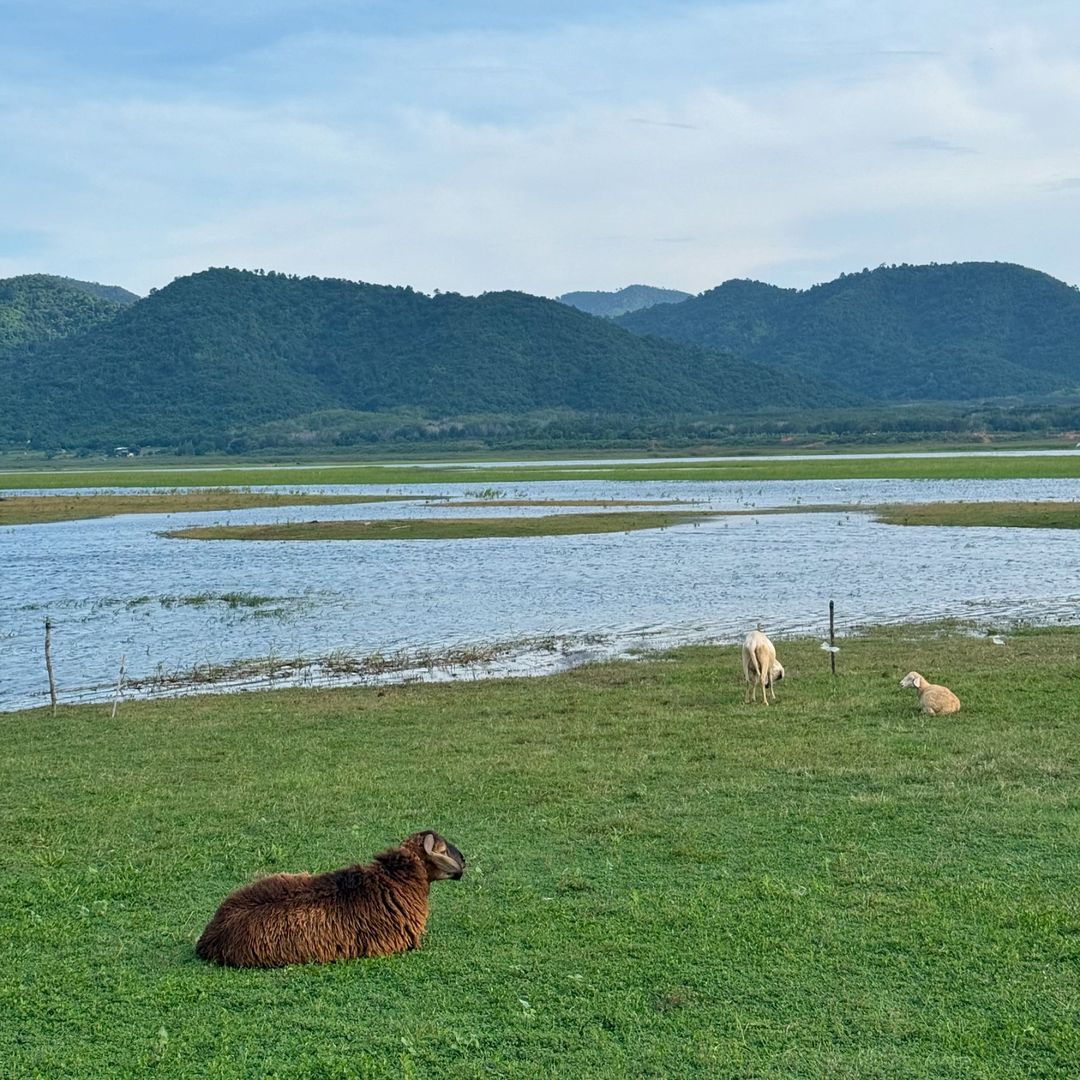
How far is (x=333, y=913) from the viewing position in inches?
346

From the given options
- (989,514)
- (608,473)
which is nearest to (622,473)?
(608,473)

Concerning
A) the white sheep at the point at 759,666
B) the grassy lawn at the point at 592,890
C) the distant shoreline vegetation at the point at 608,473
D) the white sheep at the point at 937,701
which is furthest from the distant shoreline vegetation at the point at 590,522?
the grassy lawn at the point at 592,890

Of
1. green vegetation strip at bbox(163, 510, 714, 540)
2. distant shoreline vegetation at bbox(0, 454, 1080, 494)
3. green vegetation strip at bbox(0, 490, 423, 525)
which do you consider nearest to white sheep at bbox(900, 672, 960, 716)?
green vegetation strip at bbox(163, 510, 714, 540)

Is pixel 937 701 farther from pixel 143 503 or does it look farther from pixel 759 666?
pixel 143 503

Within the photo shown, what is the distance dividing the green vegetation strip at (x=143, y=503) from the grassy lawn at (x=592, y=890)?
5896cm

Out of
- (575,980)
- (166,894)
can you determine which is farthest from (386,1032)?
(166,894)

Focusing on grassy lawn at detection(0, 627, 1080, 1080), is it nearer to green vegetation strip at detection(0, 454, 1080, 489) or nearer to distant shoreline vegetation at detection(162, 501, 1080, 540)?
distant shoreline vegetation at detection(162, 501, 1080, 540)

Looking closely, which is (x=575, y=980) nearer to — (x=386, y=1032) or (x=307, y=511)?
(x=386, y=1032)

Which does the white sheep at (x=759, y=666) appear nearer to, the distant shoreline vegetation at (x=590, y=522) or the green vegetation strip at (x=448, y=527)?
the distant shoreline vegetation at (x=590, y=522)

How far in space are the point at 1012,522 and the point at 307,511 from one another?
129ft

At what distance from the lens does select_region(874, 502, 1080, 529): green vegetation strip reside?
2030 inches

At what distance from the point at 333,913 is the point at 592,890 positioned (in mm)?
2220

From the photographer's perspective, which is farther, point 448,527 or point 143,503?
point 143,503

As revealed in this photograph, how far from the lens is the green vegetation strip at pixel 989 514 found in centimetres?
5156
